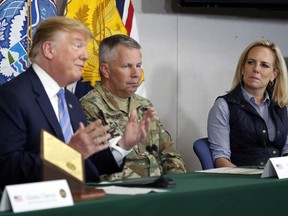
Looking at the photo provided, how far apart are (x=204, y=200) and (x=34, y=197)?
670 mm

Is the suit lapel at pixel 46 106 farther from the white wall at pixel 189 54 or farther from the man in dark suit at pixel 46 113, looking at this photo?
the white wall at pixel 189 54

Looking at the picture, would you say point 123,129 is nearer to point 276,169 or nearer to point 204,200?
point 276,169

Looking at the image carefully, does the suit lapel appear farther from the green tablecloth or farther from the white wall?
the white wall

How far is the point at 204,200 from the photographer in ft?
7.85

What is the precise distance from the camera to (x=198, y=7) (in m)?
5.73

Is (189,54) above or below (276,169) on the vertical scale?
above

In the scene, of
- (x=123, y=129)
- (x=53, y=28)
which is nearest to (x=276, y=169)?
(x=53, y=28)

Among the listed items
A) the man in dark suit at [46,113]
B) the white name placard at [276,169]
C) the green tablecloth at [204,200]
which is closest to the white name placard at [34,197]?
the green tablecloth at [204,200]

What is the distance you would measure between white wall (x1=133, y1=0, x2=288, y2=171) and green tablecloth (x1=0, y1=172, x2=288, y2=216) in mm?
2650

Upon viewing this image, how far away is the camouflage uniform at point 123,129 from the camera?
3963 millimetres

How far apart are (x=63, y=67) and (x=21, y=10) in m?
1.51

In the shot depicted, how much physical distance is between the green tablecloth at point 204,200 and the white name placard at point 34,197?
29mm

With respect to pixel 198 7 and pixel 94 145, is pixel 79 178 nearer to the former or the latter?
pixel 94 145

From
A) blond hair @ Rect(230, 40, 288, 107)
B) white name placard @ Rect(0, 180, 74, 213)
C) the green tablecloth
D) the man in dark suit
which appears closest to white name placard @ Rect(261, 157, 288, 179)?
the green tablecloth
